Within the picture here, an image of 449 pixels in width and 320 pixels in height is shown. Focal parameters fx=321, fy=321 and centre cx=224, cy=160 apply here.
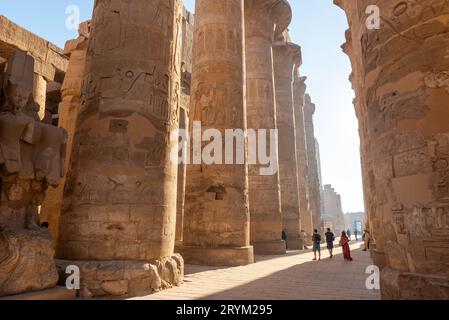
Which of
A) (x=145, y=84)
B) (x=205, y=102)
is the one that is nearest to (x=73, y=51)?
(x=205, y=102)

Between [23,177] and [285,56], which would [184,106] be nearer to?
[285,56]

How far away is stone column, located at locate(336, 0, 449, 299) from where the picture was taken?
2689 millimetres

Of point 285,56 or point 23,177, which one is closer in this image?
point 23,177

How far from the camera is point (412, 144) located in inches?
115

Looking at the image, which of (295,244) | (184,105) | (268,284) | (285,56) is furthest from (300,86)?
(268,284)

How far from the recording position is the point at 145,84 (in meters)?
5.58

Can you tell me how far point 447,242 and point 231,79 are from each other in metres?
8.25

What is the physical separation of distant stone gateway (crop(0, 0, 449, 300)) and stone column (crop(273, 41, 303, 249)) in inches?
291

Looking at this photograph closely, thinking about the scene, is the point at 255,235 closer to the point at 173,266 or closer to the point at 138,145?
the point at 173,266

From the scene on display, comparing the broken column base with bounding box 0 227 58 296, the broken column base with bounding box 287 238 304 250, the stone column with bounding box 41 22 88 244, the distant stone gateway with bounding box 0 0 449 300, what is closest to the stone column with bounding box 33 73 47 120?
the distant stone gateway with bounding box 0 0 449 300

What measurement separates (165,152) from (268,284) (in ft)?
10.2

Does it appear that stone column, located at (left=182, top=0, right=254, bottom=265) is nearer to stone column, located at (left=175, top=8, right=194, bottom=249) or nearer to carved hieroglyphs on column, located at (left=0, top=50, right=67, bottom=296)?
stone column, located at (left=175, top=8, right=194, bottom=249)

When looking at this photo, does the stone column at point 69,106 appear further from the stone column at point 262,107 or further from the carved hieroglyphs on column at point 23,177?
the stone column at point 262,107
